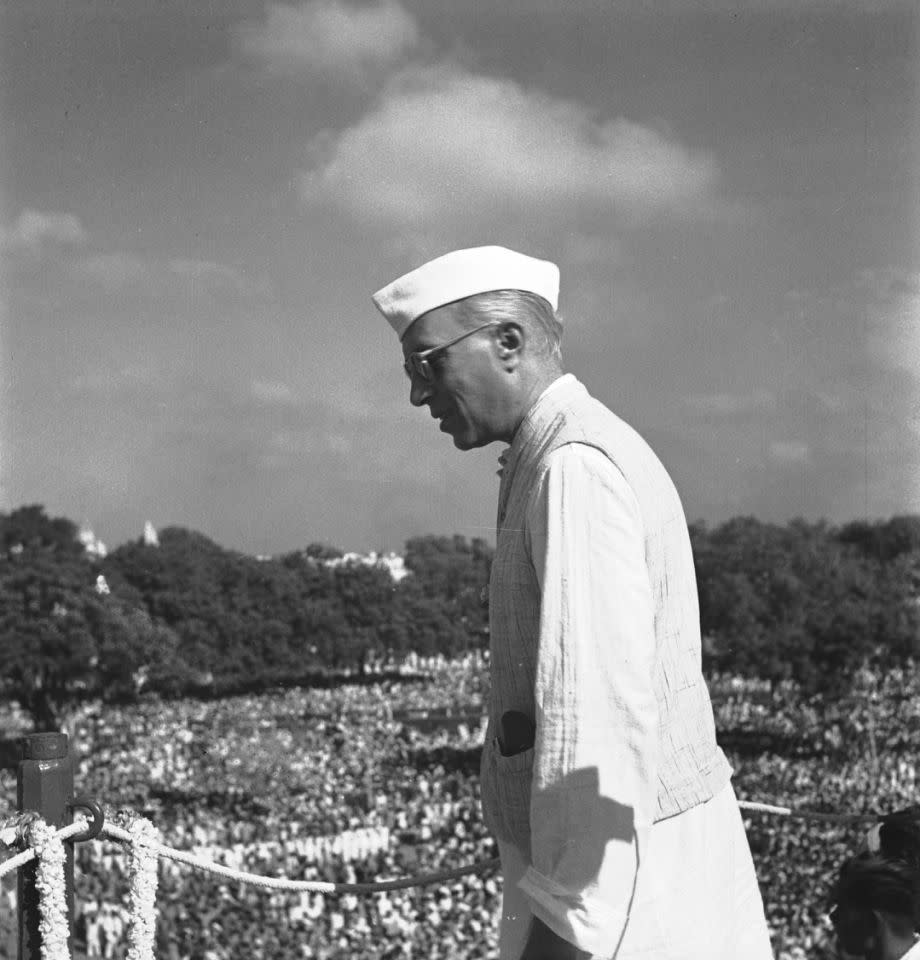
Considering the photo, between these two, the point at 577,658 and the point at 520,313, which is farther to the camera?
the point at 520,313

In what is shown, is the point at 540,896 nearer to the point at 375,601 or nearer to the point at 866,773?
the point at 866,773

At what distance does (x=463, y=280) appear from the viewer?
79.1 inches

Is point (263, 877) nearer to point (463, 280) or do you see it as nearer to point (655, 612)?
point (655, 612)

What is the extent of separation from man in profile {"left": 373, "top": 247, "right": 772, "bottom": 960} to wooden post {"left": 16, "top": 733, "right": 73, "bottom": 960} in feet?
4.08

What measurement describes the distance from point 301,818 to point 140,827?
1968cm

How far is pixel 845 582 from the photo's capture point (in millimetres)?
42375

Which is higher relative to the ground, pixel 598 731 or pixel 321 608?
pixel 321 608

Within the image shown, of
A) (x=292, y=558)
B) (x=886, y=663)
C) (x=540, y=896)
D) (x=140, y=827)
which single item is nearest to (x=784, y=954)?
(x=140, y=827)

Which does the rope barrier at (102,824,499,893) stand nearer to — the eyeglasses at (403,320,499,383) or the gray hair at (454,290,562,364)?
the eyeglasses at (403,320,499,383)

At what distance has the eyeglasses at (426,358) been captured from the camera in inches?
78.5

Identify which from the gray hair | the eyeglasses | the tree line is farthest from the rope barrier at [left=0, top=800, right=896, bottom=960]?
the tree line

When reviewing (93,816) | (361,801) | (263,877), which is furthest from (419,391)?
(361,801)

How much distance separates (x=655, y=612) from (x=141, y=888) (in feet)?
5.35

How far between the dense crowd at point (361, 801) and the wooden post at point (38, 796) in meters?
4.76
